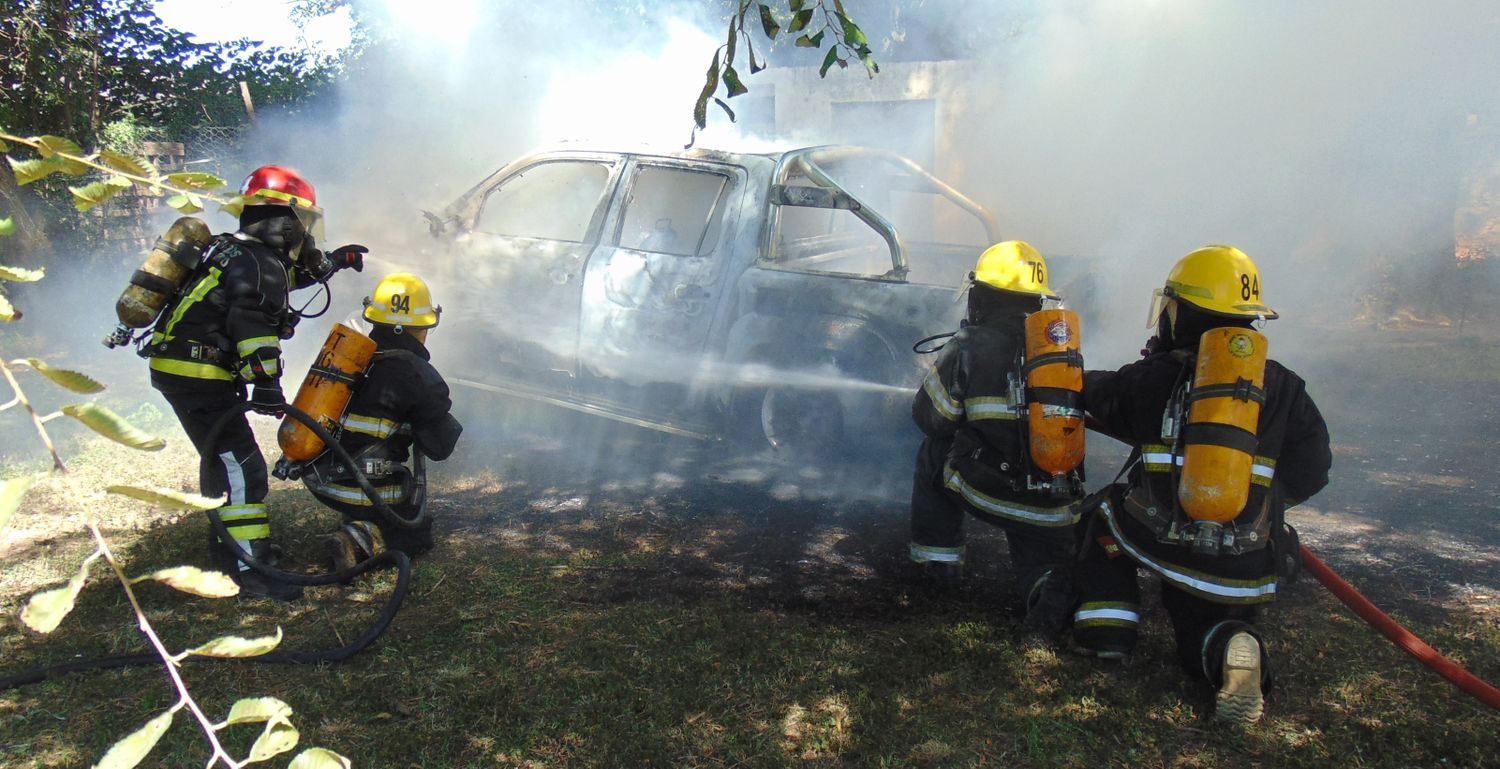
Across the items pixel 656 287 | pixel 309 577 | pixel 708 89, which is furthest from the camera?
pixel 656 287

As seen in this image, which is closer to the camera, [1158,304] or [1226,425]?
[1226,425]

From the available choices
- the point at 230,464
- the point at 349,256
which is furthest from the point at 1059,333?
the point at 230,464

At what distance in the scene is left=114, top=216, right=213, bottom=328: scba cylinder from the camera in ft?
11.8

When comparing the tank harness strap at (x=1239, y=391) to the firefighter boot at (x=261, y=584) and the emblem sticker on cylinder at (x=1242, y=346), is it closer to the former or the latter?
the emblem sticker on cylinder at (x=1242, y=346)

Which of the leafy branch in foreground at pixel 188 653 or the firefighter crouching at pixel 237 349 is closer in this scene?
the leafy branch in foreground at pixel 188 653

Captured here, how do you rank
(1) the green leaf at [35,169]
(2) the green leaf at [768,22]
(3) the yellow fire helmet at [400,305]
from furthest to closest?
(3) the yellow fire helmet at [400,305] < (2) the green leaf at [768,22] < (1) the green leaf at [35,169]

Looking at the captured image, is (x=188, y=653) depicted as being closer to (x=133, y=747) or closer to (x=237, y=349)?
(x=133, y=747)

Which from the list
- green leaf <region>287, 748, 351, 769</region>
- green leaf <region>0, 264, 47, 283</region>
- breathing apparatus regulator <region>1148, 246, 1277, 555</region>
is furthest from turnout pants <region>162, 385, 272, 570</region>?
breathing apparatus regulator <region>1148, 246, 1277, 555</region>

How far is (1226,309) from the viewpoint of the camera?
2920 millimetres

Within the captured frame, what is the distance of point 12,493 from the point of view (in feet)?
2.73

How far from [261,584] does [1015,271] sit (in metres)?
3.24

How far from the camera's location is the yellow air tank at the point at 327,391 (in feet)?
12.3

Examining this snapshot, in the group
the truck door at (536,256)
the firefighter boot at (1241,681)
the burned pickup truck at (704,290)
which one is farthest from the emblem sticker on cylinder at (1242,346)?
the truck door at (536,256)

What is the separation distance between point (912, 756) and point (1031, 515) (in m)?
1.11
